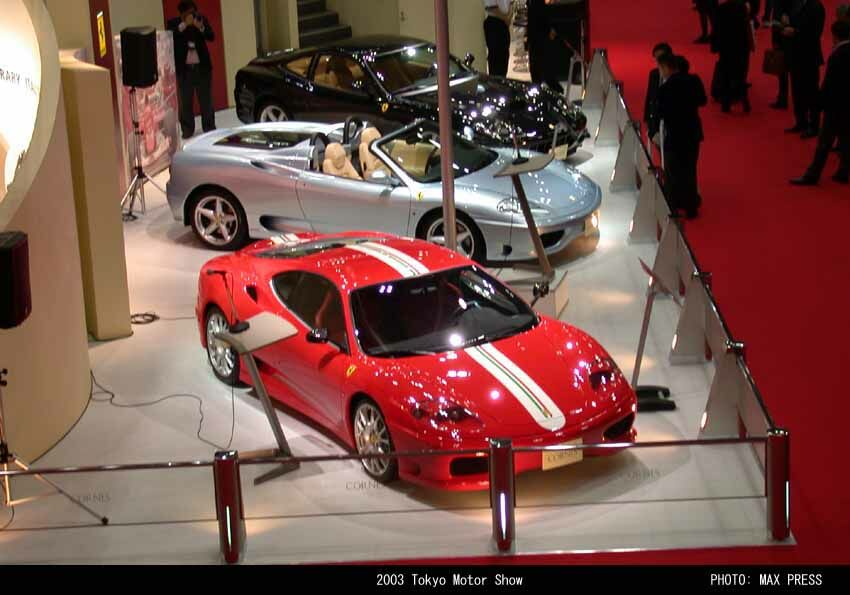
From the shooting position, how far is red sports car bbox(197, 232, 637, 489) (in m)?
7.88

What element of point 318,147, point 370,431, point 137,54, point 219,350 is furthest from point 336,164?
point 370,431

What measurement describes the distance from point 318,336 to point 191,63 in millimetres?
9728

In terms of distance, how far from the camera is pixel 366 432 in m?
8.39

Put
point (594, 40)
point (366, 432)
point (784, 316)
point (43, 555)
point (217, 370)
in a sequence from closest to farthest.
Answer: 1. point (43, 555)
2. point (366, 432)
3. point (217, 370)
4. point (784, 316)
5. point (594, 40)

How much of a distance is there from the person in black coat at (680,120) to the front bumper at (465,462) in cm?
582

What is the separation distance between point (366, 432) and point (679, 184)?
6.23m

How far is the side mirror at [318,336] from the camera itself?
880 centimetres

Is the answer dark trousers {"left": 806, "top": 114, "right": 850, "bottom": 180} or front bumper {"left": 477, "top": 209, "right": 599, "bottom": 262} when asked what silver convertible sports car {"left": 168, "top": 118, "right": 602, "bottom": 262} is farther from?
dark trousers {"left": 806, "top": 114, "right": 850, "bottom": 180}

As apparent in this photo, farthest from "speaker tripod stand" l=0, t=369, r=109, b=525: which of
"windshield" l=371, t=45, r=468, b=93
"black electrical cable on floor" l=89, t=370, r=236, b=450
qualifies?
"windshield" l=371, t=45, r=468, b=93

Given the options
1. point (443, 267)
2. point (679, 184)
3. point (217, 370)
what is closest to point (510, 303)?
point (443, 267)

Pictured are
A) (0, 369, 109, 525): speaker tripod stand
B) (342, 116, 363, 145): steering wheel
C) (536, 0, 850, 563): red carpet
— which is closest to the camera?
(0, 369, 109, 525): speaker tripod stand

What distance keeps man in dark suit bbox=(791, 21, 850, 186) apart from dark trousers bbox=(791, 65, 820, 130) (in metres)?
1.76

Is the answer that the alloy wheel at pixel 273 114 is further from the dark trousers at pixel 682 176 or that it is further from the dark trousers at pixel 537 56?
the dark trousers at pixel 682 176

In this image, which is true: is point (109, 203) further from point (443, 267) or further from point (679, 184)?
point (679, 184)
